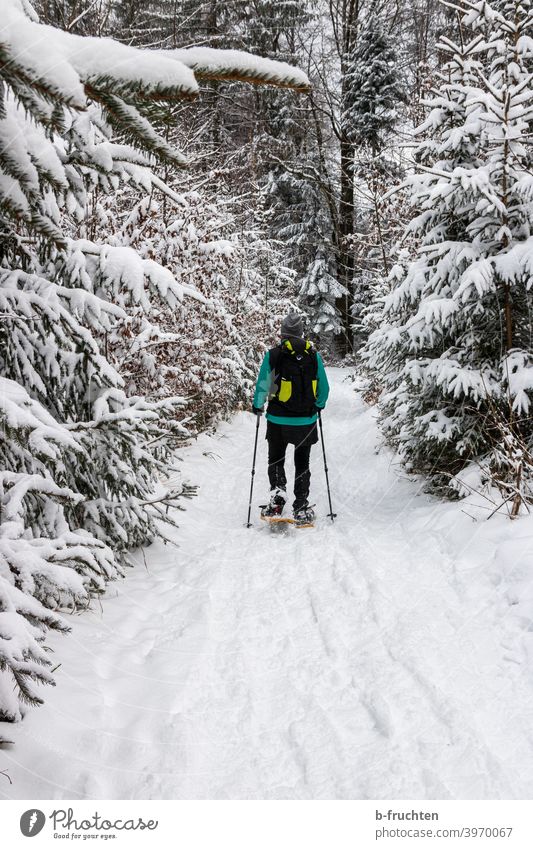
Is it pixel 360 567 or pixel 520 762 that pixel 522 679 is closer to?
pixel 520 762

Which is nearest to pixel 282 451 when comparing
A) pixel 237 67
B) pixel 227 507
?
pixel 227 507

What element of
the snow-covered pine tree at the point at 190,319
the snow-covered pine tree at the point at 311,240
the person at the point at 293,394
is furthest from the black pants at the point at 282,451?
the snow-covered pine tree at the point at 311,240

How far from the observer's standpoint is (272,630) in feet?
12.7

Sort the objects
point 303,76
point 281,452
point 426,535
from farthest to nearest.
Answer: point 281,452, point 426,535, point 303,76

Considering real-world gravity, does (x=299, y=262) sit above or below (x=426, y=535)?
above

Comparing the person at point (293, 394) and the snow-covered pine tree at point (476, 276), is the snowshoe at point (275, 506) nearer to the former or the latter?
the person at point (293, 394)

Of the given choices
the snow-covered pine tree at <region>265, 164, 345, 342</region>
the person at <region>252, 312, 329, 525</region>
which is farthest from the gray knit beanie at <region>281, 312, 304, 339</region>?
the snow-covered pine tree at <region>265, 164, 345, 342</region>

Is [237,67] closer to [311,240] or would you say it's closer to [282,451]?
[282,451]

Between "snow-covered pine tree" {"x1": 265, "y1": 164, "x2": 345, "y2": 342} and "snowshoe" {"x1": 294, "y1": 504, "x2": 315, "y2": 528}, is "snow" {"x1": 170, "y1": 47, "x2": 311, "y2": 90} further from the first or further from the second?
"snow-covered pine tree" {"x1": 265, "y1": 164, "x2": 345, "y2": 342}

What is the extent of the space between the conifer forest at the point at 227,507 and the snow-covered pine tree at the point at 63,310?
1 cm

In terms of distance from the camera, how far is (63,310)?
3.29 meters

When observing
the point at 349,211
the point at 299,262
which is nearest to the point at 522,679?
the point at 349,211

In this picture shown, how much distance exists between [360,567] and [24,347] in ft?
11.3

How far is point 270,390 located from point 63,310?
355cm
